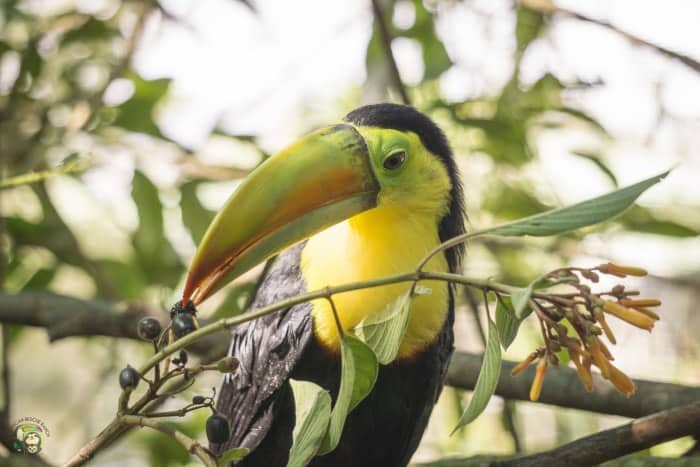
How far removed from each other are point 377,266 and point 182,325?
127 centimetres

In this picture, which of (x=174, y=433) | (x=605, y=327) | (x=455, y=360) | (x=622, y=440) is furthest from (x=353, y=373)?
(x=455, y=360)

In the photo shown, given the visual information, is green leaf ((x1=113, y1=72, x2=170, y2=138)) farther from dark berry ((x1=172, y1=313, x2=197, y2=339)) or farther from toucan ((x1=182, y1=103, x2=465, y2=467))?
dark berry ((x1=172, y1=313, x2=197, y2=339))

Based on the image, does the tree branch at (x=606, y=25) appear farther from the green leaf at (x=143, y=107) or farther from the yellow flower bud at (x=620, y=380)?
the yellow flower bud at (x=620, y=380)

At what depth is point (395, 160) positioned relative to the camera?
3143mm

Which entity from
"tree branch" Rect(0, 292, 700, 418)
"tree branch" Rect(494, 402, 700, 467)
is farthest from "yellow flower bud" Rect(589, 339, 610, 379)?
"tree branch" Rect(0, 292, 700, 418)

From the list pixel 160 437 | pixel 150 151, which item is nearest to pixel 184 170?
pixel 150 151

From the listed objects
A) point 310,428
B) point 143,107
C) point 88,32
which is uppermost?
point 88,32

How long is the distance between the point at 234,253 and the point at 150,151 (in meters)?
1.88

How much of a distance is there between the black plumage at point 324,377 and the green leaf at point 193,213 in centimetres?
34

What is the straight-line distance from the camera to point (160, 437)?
414 cm

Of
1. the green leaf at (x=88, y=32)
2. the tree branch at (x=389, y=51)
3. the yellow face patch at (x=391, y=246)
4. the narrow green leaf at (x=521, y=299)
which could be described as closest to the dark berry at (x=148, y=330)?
the narrow green leaf at (x=521, y=299)

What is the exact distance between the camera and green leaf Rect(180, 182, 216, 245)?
12.2 feet

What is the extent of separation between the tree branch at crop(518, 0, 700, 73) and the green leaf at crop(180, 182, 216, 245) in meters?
1.68

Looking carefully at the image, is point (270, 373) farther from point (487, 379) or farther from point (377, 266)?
point (487, 379)
